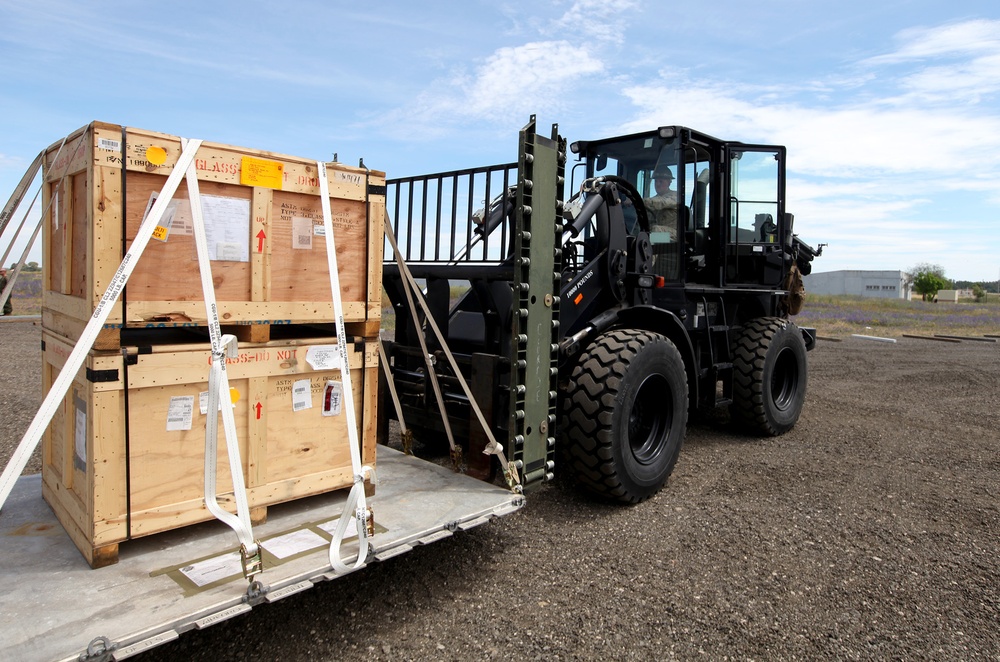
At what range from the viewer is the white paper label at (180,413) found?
3256 mm

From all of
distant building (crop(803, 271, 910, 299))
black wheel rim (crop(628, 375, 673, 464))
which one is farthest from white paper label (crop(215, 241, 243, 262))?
distant building (crop(803, 271, 910, 299))

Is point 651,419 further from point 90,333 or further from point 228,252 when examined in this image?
point 90,333

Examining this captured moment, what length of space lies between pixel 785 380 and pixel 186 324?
263 inches

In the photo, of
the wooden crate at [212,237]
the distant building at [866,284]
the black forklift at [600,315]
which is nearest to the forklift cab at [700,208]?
the black forklift at [600,315]

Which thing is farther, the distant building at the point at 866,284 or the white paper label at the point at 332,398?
the distant building at the point at 866,284

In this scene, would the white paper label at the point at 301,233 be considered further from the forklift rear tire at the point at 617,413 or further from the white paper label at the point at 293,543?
the forklift rear tire at the point at 617,413

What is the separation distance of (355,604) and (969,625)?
10.4 feet

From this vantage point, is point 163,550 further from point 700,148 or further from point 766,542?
point 700,148

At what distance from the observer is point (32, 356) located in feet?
40.1

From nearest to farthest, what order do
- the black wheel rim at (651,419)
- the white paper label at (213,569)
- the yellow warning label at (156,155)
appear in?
1. the white paper label at (213,569)
2. the yellow warning label at (156,155)
3. the black wheel rim at (651,419)

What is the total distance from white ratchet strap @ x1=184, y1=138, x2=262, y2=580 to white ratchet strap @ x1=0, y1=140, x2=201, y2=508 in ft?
0.31

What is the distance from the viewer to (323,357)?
3734mm

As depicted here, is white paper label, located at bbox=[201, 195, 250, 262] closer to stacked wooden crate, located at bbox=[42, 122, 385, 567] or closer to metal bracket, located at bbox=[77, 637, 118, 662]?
stacked wooden crate, located at bbox=[42, 122, 385, 567]

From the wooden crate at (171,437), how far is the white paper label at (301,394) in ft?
0.05
